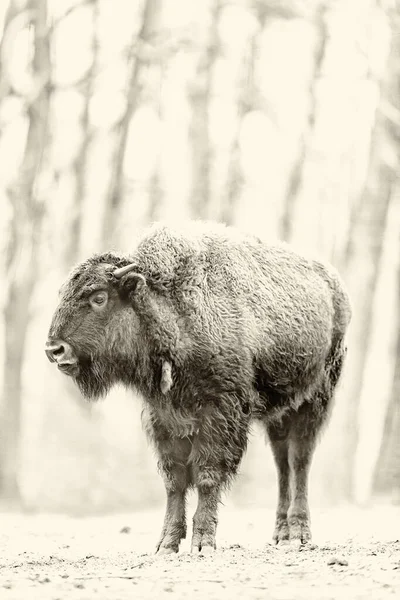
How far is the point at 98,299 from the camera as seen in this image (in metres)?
8.48

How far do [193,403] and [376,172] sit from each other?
37.8 feet

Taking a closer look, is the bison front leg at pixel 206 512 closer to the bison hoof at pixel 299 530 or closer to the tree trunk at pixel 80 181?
the bison hoof at pixel 299 530

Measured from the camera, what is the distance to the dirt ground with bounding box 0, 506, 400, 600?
6125mm

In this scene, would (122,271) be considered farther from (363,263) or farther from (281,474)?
(363,263)

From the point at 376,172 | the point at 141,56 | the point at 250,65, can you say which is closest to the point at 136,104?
the point at 141,56

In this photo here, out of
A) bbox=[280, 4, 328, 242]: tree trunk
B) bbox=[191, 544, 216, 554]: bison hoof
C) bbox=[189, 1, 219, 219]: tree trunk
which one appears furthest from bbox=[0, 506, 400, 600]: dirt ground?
bbox=[280, 4, 328, 242]: tree trunk

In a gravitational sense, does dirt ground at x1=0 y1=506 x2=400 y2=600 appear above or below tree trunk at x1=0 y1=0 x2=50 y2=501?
below

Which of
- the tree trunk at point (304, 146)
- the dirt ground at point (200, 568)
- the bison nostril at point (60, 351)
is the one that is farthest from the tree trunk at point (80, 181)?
the bison nostril at point (60, 351)

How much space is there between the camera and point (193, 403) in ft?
27.6

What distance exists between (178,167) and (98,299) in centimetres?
1724

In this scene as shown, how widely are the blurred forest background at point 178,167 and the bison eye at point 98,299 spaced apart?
278 inches

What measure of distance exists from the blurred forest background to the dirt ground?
18.6 feet

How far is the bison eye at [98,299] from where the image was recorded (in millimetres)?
8445

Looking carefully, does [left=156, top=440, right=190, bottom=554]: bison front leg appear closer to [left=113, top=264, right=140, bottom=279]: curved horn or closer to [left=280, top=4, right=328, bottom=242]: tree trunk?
[left=113, top=264, right=140, bottom=279]: curved horn
